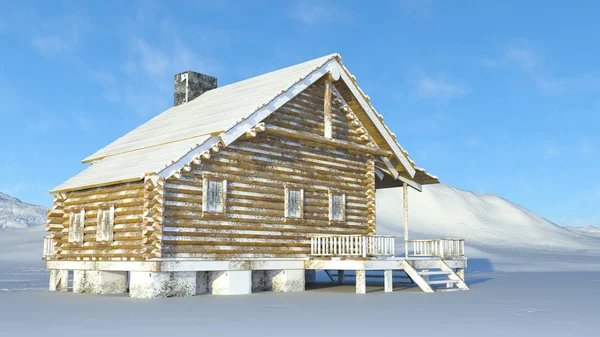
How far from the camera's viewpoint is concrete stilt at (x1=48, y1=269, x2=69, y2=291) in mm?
27391

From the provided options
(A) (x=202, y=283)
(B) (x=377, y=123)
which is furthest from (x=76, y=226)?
(B) (x=377, y=123)

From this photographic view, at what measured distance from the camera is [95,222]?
985 inches

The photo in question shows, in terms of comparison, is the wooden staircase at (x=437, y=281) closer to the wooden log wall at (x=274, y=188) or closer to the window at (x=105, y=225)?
the wooden log wall at (x=274, y=188)

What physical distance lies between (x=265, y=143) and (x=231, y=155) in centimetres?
178

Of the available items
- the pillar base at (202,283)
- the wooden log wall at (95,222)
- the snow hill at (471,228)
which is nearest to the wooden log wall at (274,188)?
the pillar base at (202,283)

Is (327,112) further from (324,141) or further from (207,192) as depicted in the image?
(207,192)

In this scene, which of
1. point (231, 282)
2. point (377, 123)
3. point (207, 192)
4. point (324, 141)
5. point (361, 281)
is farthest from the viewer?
point (377, 123)

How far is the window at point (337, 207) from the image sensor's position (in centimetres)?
2798

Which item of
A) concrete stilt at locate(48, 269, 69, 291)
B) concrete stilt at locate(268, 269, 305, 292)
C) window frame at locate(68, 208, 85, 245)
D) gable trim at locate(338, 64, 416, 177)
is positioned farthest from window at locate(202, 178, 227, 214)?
concrete stilt at locate(48, 269, 69, 291)

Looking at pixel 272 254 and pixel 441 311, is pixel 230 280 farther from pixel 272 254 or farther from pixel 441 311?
pixel 441 311

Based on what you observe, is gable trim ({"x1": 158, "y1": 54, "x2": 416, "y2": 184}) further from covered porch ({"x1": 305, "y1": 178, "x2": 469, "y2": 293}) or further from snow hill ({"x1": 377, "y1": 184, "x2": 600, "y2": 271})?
snow hill ({"x1": 377, "y1": 184, "x2": 600, "y2": 271})

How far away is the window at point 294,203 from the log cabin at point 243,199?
5cm

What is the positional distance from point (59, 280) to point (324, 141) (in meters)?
11.9

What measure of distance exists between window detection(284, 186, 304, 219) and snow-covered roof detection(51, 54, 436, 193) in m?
3.35
